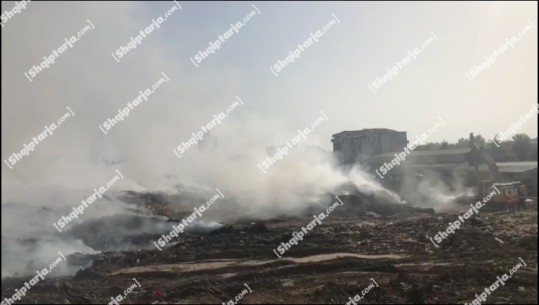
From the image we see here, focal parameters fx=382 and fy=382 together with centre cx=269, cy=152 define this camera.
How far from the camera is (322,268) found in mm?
14484

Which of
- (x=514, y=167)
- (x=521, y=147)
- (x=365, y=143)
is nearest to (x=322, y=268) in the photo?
(x=514, y=167)

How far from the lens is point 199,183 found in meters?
31.7

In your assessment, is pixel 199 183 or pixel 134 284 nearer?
pixel 134 284

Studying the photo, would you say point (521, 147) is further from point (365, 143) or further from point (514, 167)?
point (365, 143)

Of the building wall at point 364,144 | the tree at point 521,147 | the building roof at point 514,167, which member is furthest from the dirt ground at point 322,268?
the building wall at point 364,144

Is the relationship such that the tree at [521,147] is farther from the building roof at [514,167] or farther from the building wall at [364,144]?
the building wall at [364,144]

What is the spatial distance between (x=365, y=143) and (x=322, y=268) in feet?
87.4

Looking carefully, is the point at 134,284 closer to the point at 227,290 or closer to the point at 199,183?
the point at 227,290

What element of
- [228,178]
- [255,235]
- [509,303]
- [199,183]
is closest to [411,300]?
[509,303]

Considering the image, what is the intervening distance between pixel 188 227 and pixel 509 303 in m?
14.2

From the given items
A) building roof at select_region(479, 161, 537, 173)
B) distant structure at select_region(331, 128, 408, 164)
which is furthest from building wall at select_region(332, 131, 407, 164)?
building roof at select_region(479, 161, 537, 173)

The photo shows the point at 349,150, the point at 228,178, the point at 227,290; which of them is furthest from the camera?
the point at 349,150

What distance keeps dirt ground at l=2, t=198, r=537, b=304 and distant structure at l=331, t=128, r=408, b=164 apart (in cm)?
1763

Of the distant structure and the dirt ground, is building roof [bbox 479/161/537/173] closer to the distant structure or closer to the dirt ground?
the dirt ground
